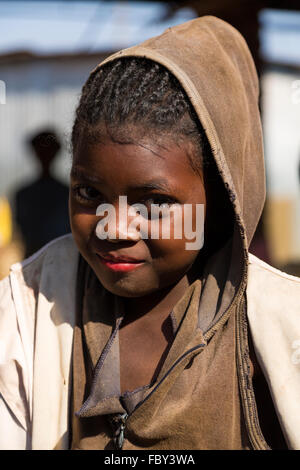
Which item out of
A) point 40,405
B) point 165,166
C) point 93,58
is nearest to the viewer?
point 165,166

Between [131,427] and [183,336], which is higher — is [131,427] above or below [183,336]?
below

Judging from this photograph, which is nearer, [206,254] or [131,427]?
[131,427]

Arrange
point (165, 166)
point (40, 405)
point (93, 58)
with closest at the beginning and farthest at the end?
point (165, 166)
point (40, 405)
point (93, 58)

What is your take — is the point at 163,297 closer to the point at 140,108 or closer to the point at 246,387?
the point at 246,387

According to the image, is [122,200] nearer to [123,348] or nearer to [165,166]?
[165,166]

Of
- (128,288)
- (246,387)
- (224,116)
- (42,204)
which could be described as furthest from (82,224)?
(42,204)

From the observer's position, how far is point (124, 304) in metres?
1.38

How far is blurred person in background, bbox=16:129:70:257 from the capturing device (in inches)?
163

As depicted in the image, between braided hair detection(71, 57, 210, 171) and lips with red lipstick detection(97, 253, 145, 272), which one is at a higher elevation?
braided hair detection(71, 57, 210, 171)

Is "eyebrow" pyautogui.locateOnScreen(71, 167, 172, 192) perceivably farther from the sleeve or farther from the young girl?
the sleeve

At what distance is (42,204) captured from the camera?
437 cm

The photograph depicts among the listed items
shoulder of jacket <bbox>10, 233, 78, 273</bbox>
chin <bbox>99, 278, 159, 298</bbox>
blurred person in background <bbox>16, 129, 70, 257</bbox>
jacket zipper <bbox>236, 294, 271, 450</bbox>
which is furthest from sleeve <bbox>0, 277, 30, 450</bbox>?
blurred person in background <bbox>16, 129, 70, 257</bbox>

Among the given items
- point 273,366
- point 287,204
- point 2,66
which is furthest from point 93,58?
point 273,366

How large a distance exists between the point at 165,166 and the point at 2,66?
4067 millimetres
